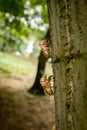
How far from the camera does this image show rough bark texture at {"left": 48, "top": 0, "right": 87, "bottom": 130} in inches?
37.7

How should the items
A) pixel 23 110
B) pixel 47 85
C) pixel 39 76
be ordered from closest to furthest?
1. pixel 47 85
2. pixel 23 110
3. pixel 39 76

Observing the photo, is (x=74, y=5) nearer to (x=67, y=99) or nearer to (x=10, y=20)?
(x=67, y=99)

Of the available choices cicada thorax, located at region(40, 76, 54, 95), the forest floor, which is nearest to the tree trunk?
the forest floor

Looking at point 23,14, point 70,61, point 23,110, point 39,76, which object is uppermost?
point 23,14

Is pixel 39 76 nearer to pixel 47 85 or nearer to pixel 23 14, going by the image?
pixel 23 14

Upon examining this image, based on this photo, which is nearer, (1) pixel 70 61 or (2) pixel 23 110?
(1) pixel 70 61

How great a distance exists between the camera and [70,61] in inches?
39.7

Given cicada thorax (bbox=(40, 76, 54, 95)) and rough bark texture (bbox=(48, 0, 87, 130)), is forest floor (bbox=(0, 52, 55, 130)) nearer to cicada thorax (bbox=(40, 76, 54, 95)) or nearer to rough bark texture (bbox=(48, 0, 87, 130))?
cicada thorax (bbox=(40, 76, 54, 95))

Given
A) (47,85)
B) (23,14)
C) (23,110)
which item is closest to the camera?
(47,85)

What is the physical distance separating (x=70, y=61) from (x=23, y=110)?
8.43 meters

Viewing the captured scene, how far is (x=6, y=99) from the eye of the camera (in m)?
9.64

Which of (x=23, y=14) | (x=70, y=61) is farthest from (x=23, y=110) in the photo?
(x=70, y=61)

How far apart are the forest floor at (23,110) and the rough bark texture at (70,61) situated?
6953mm

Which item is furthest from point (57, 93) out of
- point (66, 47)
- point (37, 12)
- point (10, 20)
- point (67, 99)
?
point (37, 12)
